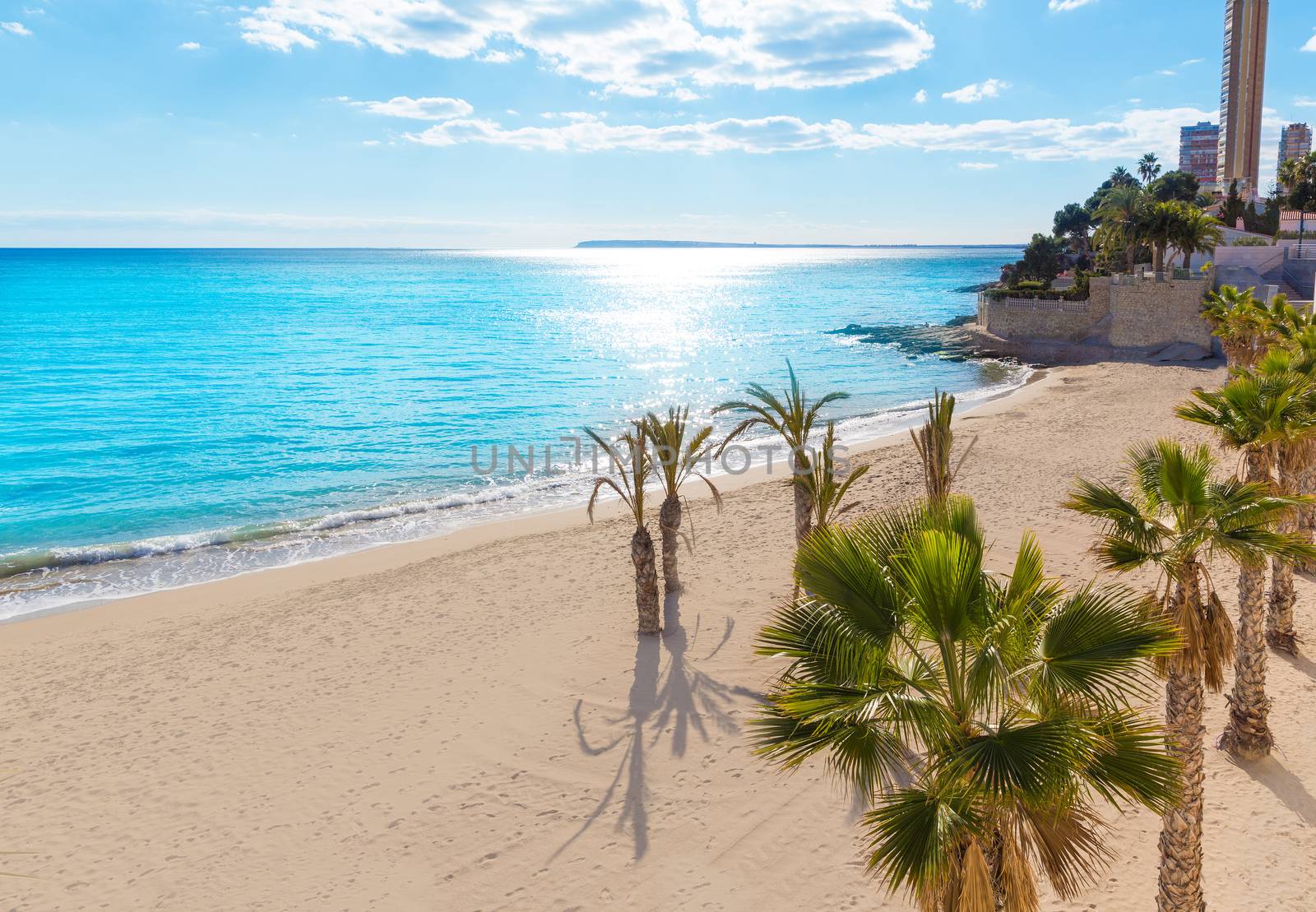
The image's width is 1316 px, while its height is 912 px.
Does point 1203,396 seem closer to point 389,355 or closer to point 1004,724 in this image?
point 1004,724

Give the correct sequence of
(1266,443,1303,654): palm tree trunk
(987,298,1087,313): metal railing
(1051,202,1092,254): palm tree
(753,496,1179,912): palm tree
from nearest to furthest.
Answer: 1. (753,496,1179,912): palm tree
2. (1266,443,1303,654): palm tree trunk
3. (987,298,1087,313): metal railing
4. (1051,202,1092,254): palm tree

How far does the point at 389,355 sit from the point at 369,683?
152ft

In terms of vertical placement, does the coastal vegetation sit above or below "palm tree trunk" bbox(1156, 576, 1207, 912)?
above

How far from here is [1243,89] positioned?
A: 95312 millimetres

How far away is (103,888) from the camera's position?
768 centimetres

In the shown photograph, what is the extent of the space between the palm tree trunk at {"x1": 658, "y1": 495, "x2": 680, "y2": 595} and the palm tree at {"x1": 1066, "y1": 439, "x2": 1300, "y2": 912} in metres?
7.60

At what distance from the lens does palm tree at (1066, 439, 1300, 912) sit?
5770 millimetres

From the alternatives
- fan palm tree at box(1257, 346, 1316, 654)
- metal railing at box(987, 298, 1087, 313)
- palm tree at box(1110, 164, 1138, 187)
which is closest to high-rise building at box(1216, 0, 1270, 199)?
palm tree at box(1110, 164, 1138, 187)

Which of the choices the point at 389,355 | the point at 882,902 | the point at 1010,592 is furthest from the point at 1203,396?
the point at 389,355

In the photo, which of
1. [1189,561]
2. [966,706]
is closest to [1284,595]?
[1189,561]

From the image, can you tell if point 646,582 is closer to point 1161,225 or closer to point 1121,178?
point 1161,225

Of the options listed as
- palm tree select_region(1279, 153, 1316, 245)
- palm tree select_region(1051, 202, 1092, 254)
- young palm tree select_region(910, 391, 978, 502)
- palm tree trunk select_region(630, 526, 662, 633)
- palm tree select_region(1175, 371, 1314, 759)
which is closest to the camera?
palm tree select_region(1175, 371, 1314, 759)

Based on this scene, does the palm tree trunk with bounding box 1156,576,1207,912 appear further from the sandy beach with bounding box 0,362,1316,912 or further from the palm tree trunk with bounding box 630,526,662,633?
the palm tree trunk with bounding box 630,526,662,633

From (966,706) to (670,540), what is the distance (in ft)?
30.1
